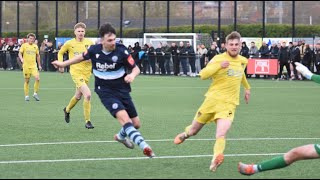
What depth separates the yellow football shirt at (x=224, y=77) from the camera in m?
11.8

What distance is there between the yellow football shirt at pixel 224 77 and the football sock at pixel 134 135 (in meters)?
1.18

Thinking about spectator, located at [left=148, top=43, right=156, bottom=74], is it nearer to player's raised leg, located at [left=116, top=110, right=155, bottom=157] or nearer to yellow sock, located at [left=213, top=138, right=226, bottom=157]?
player's raised leg, located at [left=116, top=110, right=155, bottom=157]

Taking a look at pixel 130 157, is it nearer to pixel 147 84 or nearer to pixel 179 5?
pixel 147 84

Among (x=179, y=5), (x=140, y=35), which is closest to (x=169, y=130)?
(x=140, y=35)

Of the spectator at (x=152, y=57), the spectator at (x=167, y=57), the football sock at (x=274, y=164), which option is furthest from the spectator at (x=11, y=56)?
the football sock at (x=274, y=164)

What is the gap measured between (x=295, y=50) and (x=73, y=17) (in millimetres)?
34274

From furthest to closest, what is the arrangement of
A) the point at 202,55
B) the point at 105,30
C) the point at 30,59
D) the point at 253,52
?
the point at 202,55 → the point at 253,52 → the point at 30,59 → the point at 105,30

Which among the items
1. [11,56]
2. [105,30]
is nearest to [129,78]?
[105,30]

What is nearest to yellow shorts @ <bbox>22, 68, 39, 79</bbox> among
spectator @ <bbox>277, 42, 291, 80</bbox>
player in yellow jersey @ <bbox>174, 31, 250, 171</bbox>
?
player in yellow jersey @ <bbox>174, 31, 250, 171</bbox>

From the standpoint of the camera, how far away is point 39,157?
12.6 m

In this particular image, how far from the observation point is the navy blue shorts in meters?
12.3

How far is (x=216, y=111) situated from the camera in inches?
463

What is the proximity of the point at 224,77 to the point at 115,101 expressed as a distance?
167 centimetres

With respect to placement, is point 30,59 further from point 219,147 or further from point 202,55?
point 202,55
